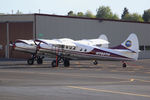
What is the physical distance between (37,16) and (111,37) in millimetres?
13439

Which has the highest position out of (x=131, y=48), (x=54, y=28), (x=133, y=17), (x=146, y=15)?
(x=146, y=15)

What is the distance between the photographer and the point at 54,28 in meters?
47.1

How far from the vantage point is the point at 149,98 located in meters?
12.8

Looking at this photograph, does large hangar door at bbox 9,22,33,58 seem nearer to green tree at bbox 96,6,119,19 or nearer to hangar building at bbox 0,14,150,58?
hangar building at bbox 0,14,150,58

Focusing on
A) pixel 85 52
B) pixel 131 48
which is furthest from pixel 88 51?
pixel 131 48

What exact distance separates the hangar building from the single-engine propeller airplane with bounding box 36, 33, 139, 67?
555 inches

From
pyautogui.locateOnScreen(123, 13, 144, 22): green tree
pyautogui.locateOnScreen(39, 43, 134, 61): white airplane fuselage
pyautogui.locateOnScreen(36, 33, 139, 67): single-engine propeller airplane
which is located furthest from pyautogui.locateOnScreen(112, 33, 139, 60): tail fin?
pyautogui.locateOnScreen(123, 13, 144, 22): green tree

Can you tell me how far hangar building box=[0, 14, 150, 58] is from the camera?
45.7 meters

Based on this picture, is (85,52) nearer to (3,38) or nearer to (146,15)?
(3,38)

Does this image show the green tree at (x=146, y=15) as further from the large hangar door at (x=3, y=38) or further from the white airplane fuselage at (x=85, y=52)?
the white airplane fuselage at (x=85, y=52)

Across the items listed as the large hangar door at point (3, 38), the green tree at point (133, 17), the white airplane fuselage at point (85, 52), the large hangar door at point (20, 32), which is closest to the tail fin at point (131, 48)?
the white airplane fuselage at point (85, 52)

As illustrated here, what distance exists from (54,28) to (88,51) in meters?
17.6

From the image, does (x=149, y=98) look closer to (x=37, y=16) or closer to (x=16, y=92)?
(x=16, y=92)

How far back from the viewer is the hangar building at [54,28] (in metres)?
45.7
